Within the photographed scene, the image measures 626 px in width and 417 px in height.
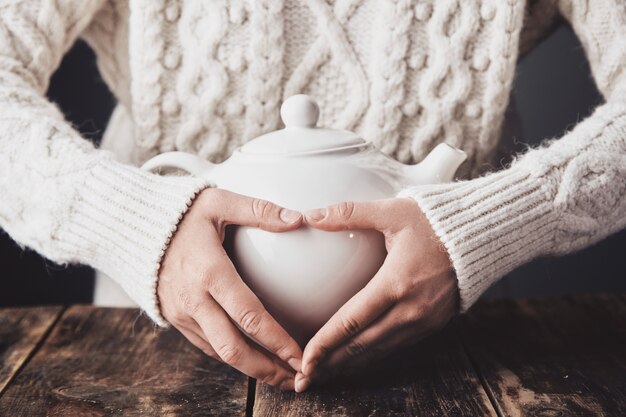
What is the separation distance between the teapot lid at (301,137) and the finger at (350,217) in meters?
0.07

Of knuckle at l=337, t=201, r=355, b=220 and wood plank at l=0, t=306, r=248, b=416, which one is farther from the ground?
knuckle at l=337, t=201, r=355, b=220

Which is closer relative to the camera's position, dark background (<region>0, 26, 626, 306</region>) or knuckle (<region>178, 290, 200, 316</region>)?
knuckle (<region>178, 290, 200, 316</region>)

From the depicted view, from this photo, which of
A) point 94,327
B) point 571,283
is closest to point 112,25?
point 94,327

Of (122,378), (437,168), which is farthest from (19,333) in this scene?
(437,168)

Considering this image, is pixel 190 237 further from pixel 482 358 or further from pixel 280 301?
pixel 482 358

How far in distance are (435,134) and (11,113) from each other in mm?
580

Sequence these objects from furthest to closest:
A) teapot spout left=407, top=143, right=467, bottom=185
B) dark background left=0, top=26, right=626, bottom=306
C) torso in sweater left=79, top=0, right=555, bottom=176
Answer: dark background left=0, top=26, right=626, bottom=306 < torso in sweater left=79, top=0, right=555, bottom=176 < teapot spout left=407, top=143, right=467, bottom=185

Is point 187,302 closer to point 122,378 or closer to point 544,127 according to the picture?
point 122,378

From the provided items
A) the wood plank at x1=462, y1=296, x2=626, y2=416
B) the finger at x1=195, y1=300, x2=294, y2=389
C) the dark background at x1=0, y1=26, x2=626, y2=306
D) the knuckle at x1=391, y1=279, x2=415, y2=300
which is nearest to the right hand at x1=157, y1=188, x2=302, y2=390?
the finger at x1=195, y1=300, x2=294, y2=389

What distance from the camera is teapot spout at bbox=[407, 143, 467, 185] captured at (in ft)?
2.49

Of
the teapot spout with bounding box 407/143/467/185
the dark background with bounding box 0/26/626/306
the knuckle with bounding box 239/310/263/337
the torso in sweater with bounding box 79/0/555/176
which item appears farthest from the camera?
the dark background with bounding box 0/26/626/306

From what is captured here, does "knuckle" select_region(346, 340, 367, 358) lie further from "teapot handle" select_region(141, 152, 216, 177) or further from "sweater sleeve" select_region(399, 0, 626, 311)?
"teapot handle" select_region(141, 152, 216, 177)

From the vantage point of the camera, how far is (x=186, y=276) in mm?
680

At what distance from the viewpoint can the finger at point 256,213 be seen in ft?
2.15
